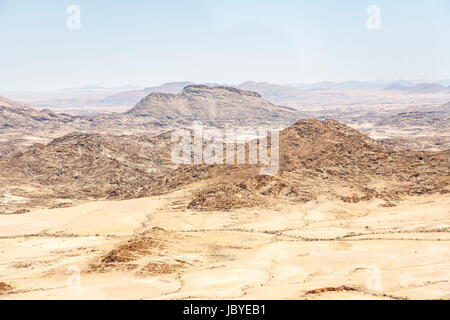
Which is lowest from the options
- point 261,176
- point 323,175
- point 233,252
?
point 233,252

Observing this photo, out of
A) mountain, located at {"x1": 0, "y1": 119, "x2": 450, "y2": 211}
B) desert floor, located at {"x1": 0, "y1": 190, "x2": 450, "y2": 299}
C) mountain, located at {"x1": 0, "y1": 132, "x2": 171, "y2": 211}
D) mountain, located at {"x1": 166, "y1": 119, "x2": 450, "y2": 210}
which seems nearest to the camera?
desert floor, located at {"x1": 0, "y1": 190, "x2": 450, "y2": 299}

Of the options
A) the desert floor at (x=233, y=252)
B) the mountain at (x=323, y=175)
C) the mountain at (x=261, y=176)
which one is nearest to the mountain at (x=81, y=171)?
the mountain at (x=261, y=176)

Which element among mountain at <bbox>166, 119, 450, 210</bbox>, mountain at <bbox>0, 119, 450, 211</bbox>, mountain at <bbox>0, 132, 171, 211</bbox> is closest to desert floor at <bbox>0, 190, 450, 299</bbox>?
mountain at <bbox>166, 119, 450, 210</bbox>

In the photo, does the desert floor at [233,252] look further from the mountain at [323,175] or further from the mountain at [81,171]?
the mountain at [81,171]

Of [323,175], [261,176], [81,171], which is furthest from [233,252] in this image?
[81,171]

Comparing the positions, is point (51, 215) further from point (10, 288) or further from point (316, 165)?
point (316, 165)

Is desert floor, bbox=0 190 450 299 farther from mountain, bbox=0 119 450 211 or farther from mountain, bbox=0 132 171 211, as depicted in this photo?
mountain, bbox=0 132 171 211

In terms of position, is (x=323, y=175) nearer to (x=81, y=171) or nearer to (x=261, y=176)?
(x=261, y=176)
